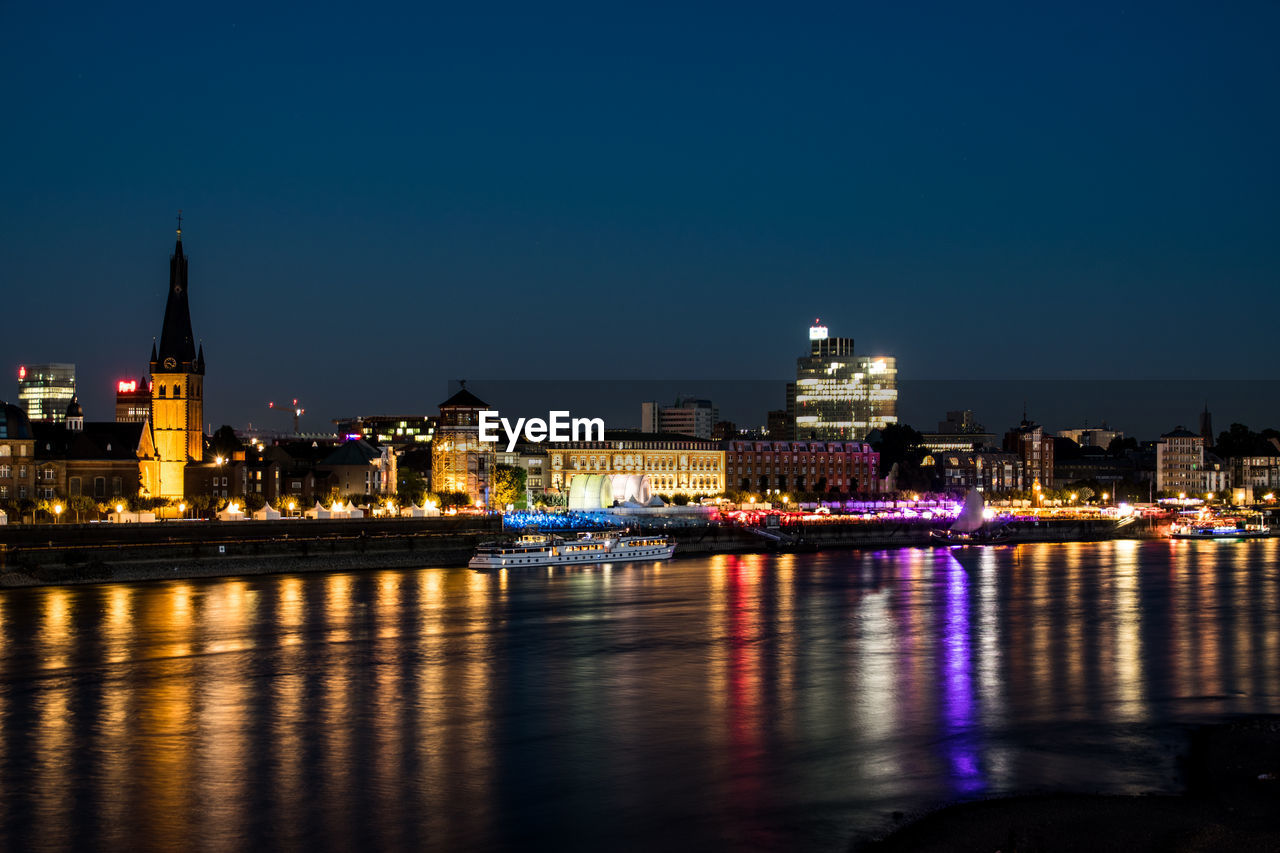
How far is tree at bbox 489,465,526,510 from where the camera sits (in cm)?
11606

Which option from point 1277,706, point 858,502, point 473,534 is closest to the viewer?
point 1277,706

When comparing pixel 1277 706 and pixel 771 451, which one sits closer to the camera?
pixel 1277 706

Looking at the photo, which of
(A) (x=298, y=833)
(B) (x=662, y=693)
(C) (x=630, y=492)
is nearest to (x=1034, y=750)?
(B) (x=662, y=693)

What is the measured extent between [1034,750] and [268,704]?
16.1m

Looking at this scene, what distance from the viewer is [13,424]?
79.2 meters

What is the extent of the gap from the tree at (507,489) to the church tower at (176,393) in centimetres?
2992

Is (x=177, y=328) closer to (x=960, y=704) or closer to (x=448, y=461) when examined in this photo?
(x=448, y=461)

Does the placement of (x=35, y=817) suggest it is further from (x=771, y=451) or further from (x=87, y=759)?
(x=771, y=451)

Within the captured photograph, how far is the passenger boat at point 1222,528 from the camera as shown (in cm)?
10612

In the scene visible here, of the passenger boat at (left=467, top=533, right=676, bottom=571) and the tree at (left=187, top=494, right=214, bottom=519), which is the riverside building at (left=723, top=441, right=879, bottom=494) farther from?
the tree at (left=187, top=494, right=214, bottom=519)

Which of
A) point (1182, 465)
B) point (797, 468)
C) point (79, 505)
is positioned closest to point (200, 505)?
point (79, 505)

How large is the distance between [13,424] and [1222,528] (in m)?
88.5

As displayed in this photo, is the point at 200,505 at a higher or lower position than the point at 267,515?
→ higher

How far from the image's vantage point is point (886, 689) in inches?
1235
